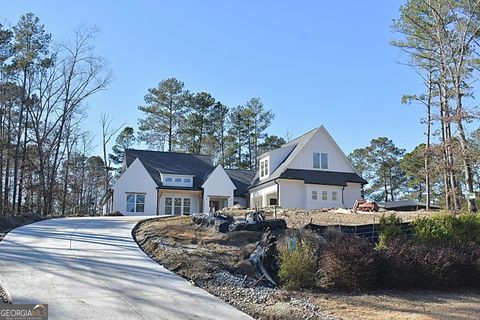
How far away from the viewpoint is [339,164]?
3238 cm

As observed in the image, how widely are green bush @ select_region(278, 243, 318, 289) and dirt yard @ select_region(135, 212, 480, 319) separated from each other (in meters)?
0.36

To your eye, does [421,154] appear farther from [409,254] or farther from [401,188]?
[401,188]

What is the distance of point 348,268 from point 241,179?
29.6 meters

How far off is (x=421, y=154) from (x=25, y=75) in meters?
27.6

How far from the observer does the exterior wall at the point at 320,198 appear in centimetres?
3045

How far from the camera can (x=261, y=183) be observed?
33344 millimetres

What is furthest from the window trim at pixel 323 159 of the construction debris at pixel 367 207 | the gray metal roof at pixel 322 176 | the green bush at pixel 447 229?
the green bush at pixel 447 229

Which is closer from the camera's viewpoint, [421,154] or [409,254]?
[409,254]

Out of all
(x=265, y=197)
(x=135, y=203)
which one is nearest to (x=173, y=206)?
(x=135, y=203)

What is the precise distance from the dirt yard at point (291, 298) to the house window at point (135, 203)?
796 inches

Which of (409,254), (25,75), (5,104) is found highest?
(25,75)

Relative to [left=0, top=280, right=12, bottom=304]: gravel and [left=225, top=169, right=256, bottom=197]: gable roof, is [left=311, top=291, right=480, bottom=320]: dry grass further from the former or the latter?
[left=225, top=169, right=256, bottom=197]: gable roof

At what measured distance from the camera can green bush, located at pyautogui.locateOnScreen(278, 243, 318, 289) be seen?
345 inches

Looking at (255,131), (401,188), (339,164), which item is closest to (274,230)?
(339,164)
